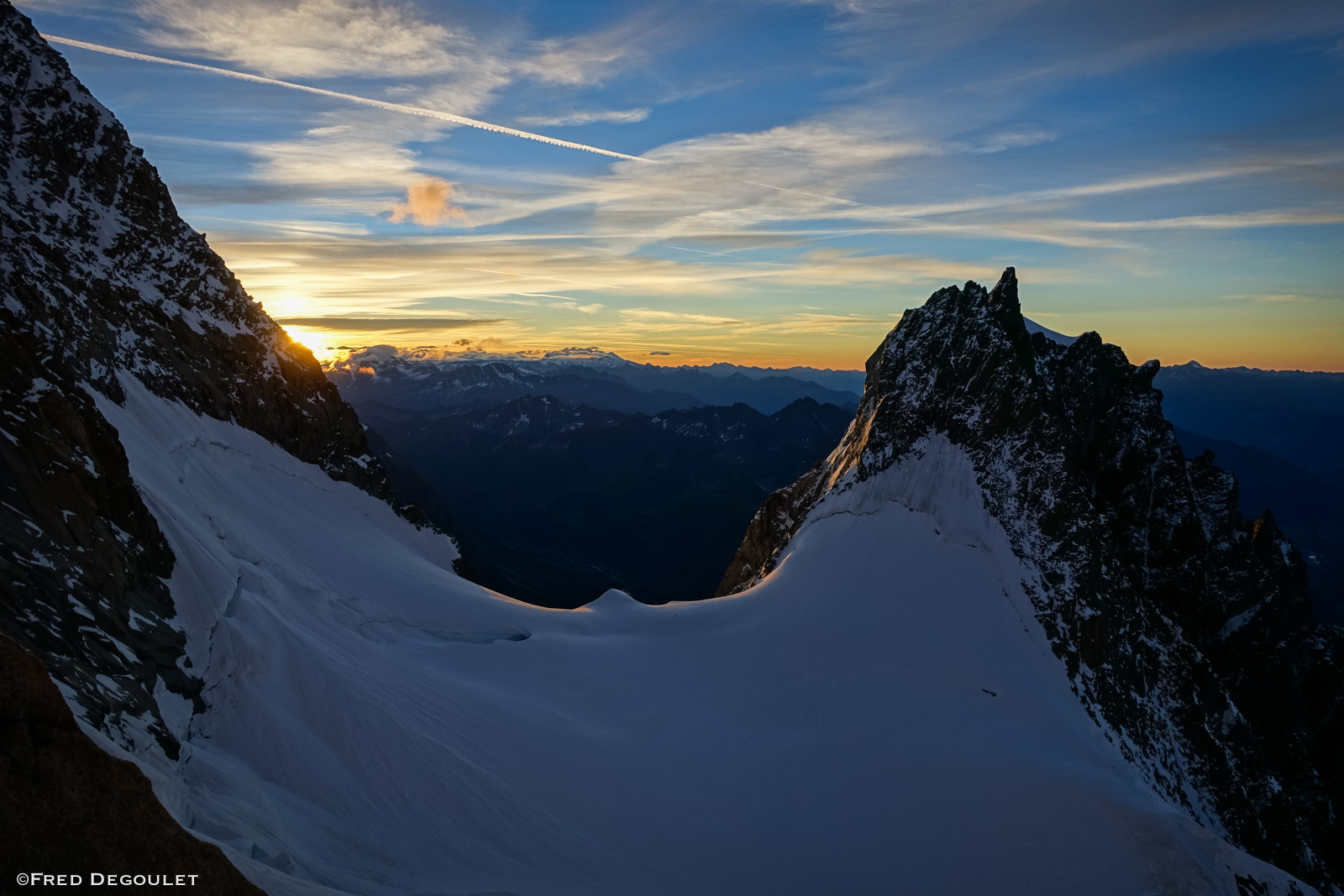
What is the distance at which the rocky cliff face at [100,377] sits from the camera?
1730 cm

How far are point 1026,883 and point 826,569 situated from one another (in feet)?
81.6

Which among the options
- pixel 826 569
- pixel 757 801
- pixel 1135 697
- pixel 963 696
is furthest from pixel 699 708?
pixel 1135 697

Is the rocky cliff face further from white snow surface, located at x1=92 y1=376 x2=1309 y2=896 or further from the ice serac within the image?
the ice serac

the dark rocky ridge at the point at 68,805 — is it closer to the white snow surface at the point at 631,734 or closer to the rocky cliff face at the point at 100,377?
the white snow surface at the point at 631,734

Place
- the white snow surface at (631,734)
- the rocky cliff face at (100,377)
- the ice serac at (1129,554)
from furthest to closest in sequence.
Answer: the ice serac at (1129,554)
the white snow surface at (631,734)
the rocky cliff face at (100,377)

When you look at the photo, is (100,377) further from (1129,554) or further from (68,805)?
(1129,554)

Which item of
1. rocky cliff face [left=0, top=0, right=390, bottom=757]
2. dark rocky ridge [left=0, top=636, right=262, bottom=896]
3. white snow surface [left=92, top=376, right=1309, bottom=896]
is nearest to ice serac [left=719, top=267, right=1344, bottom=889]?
white snow surface [left=92, top=376, right=1309, bottom=896]

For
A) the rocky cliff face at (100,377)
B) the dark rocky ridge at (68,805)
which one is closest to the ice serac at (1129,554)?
the dark rocky ridge at (68,805)

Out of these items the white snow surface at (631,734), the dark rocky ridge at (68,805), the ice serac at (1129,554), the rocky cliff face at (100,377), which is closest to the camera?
the dark rocky ridge at (68,805)

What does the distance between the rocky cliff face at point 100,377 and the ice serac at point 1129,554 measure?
4162 centimetres

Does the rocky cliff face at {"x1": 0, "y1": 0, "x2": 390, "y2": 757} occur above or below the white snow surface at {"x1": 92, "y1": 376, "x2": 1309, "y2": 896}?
above

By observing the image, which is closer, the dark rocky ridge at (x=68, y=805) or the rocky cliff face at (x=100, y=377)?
the dark rocky ridge at (x=68, y=805)

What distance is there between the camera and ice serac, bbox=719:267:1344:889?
42656mm

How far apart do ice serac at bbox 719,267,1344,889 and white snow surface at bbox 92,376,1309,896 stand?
4110mm
